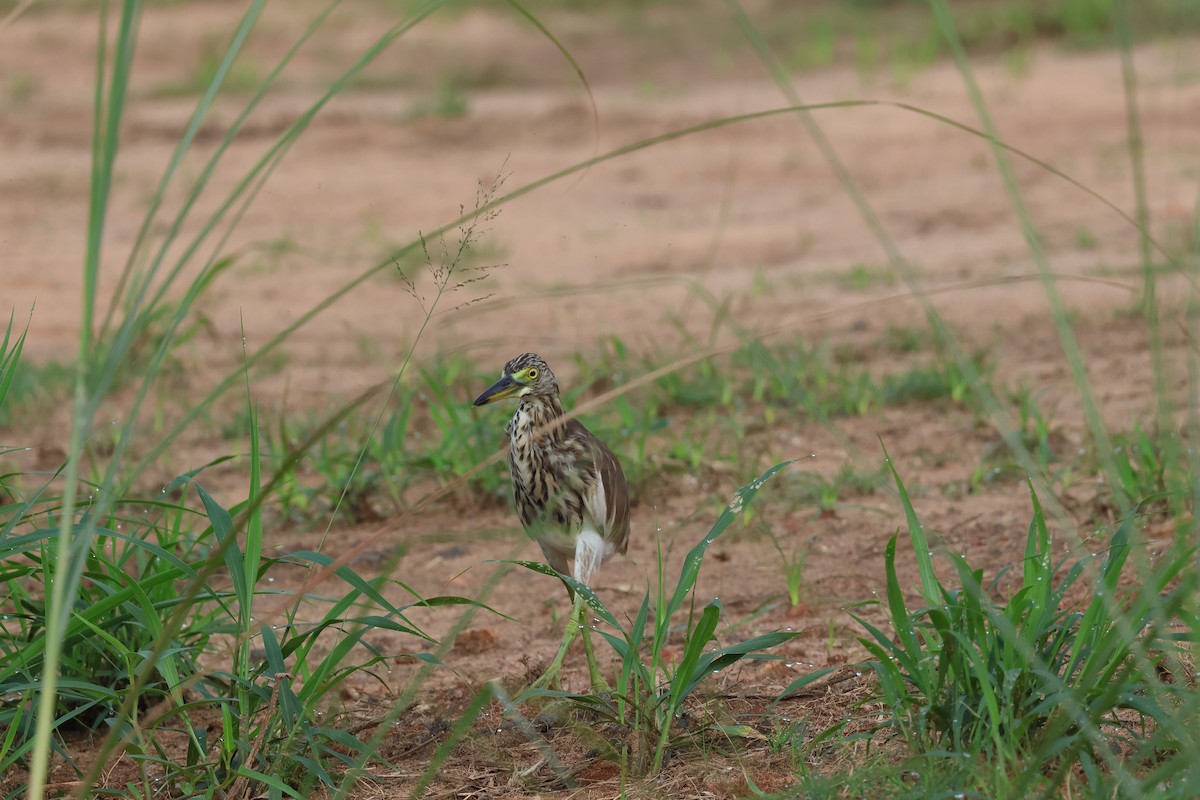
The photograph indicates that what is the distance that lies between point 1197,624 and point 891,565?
65 centimetres

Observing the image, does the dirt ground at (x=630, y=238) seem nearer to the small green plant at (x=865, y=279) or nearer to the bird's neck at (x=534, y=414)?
the small green plant at (x=865, y=279)

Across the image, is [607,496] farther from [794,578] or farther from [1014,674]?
[1014,674]

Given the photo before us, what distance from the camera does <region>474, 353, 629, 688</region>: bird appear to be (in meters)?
3.53

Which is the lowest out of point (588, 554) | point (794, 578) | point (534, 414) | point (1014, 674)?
point (794, 578)

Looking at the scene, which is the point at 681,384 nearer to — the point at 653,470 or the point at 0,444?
the point at 653,470

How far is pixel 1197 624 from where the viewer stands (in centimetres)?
193

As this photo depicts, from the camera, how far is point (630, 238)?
348 inches

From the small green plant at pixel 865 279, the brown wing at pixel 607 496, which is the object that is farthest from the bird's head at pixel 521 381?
the small green plant at pixel 865 279

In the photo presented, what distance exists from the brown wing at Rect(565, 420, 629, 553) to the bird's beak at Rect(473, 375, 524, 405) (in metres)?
0.17

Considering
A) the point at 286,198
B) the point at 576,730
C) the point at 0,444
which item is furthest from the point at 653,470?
the point at 286,198

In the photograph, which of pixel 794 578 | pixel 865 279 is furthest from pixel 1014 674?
pixel 865 279

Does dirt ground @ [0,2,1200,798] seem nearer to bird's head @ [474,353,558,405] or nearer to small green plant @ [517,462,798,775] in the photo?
small green plant @ [517,462,798,775]

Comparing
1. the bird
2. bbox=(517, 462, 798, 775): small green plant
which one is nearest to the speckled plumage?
the bird

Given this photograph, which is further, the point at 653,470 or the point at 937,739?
the point at 653,470
